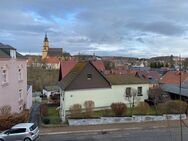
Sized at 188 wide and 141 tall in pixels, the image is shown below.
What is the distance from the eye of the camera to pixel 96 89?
36625mm

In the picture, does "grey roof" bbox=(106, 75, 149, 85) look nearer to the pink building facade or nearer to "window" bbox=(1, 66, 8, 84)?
the pink building facade

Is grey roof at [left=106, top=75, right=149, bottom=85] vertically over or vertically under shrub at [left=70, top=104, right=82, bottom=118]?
over

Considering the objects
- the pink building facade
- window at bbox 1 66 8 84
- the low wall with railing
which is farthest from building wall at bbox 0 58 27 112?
the low wall with railing

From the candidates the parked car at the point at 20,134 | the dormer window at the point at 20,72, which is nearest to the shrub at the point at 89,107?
the parked car at the point at 20,134

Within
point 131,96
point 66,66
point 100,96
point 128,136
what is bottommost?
point 128,136

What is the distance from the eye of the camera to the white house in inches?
1384

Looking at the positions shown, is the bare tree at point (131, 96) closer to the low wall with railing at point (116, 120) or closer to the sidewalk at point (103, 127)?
the low wall with railing at point (116, 120)

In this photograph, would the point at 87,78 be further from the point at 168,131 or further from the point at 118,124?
the point at 168,131

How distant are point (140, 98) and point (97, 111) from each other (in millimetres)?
7125

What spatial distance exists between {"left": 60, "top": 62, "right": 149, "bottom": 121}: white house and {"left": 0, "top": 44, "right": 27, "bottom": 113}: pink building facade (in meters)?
5.43

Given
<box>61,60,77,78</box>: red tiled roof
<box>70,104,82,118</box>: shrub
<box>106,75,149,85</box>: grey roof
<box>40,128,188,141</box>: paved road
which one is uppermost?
<box>61,60,77,78</box>: red tiled roof

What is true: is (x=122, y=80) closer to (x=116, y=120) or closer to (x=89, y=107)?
(x=89, y=107)

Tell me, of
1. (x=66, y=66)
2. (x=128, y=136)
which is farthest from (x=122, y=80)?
(x=128, y=136)

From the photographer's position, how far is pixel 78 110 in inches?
1260
